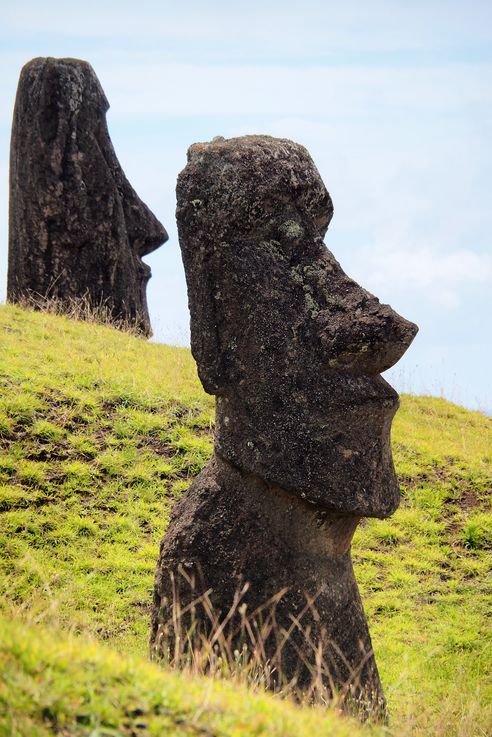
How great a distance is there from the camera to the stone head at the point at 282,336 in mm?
6613

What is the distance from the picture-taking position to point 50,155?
18.0 metres

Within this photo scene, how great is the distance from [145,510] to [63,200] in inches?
314

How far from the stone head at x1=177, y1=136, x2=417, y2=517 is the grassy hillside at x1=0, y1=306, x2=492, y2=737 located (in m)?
1.69

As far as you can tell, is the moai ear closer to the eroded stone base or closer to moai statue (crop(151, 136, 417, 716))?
moai statue (crop(151, 136, 417, 716))

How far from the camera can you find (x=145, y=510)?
11.6m

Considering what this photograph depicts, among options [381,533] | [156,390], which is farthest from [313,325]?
[156,390]

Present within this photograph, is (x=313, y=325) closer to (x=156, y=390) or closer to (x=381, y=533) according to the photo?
(x=381, y=533)

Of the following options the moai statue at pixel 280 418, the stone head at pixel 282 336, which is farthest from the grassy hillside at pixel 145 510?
the stone head at pixel 282 336

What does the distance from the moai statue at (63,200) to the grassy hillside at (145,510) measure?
7.03 ft

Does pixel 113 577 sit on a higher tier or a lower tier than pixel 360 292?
lower

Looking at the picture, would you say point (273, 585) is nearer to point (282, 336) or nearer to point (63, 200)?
point (282, 336)

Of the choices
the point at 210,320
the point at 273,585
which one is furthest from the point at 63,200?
the point at 273,585

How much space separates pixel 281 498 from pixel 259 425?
0.49 metres

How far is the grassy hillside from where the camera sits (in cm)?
934
